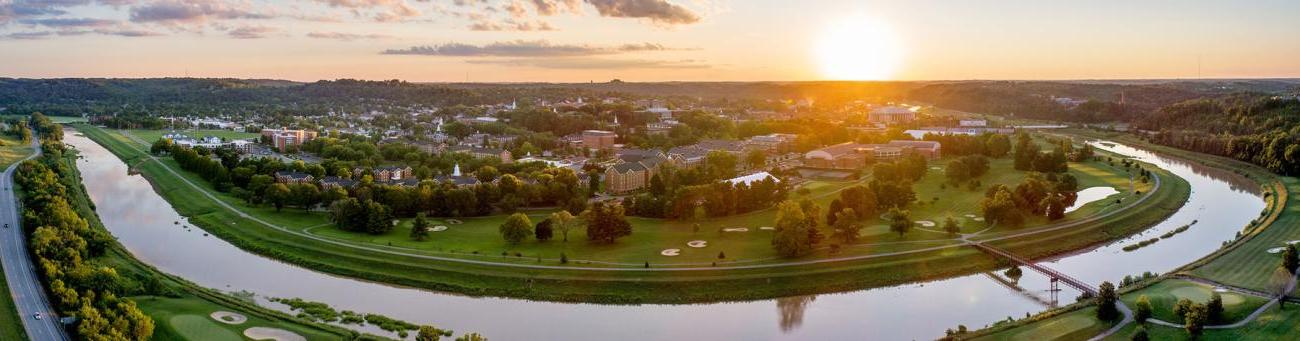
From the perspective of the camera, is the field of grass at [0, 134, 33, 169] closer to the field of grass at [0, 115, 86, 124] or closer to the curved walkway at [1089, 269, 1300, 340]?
the field of grass at [0, 115, 86, 124]

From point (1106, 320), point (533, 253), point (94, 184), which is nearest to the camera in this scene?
point (1106, 320)

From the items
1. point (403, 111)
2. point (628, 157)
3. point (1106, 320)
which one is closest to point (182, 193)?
point (628, 157)

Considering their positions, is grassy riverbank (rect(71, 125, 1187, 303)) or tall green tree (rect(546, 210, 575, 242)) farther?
tall green tree (rect(546, 210, 575, 242))

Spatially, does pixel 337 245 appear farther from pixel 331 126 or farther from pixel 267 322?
pixel 331 126

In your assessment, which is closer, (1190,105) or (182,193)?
(182,193)

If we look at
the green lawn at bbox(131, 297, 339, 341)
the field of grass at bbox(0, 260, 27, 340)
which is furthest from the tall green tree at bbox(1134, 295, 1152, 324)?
the field of grass at bbox(0, 260, 27, 340)

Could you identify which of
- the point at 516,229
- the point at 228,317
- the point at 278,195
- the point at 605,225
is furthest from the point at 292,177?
the point at 228,317
